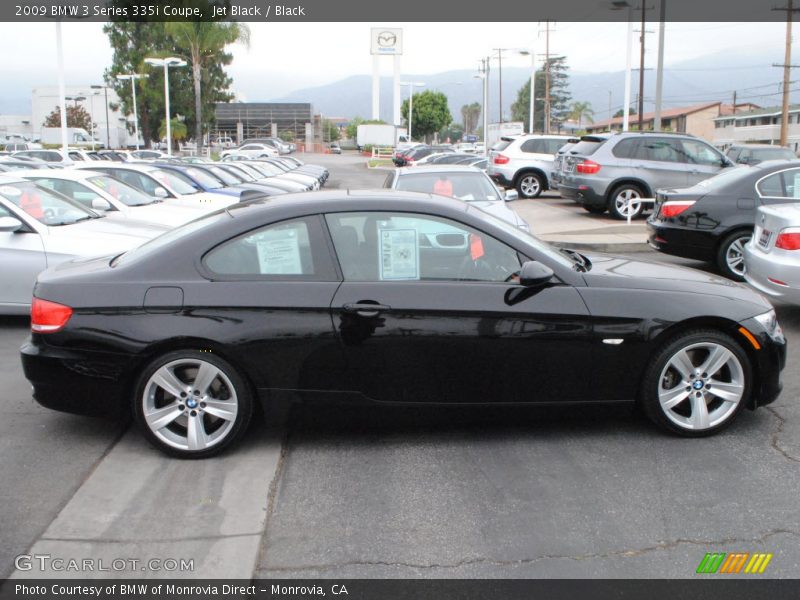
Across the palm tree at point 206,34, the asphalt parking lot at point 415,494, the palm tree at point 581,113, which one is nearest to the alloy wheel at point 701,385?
the asphalt parking lot at point 415,494

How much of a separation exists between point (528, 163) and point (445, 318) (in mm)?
19155

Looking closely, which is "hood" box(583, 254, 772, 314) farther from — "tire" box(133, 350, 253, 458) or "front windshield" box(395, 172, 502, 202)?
"front windshield" box(395, 172, 502, 202)

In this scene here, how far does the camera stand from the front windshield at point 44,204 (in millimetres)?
8445

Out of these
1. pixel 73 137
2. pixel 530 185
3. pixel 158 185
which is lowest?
pixel 530 185

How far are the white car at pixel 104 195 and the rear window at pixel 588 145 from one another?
27.8 ft

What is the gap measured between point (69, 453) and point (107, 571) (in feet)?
5.21

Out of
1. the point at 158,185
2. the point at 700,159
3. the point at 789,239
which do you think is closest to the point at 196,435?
the point at 789,239

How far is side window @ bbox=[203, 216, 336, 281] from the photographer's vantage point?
473 centimetres

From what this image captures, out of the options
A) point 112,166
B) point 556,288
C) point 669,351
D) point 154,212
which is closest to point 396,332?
point 556,288

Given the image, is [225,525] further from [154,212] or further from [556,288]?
[154,212]

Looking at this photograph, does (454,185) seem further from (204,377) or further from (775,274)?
(204,377)

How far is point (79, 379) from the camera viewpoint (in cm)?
471

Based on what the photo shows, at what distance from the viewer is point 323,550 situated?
12.0ft

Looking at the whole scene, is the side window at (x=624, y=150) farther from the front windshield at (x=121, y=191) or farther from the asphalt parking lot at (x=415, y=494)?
the asphalt parking lot at (x=415, y=494)
